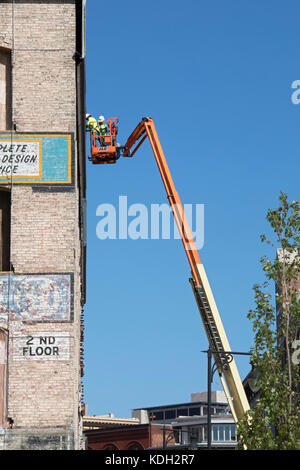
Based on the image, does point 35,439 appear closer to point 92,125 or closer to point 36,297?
point 36,297

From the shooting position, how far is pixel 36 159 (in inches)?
985

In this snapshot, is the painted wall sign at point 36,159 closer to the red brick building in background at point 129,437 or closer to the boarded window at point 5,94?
the boarded window at point 5,94

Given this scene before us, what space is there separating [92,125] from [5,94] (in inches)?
312

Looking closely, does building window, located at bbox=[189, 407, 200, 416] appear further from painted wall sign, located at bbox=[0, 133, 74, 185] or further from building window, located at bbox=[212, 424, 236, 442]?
painted wall sign, located at bbox=[0, 133, 74, 185]

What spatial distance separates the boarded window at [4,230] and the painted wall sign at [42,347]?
228 centimetres

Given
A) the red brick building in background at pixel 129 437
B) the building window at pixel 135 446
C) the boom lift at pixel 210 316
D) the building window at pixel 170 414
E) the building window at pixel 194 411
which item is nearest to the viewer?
the boom lift at pixel 210 316

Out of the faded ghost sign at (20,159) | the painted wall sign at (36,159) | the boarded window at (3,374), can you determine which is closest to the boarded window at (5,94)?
the painted wall sign at (36,159)

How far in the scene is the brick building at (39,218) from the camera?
23.7 metres

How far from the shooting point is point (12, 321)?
24.1m

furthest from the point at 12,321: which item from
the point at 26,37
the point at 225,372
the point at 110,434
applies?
the point at 110,434

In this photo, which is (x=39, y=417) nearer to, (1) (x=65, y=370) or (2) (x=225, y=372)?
(1) (x=65, y=370)
